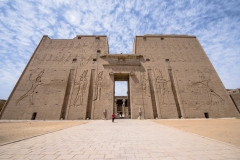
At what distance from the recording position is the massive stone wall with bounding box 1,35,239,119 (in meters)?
15.1

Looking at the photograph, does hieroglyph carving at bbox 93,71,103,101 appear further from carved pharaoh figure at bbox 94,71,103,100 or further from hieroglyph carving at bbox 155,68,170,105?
hieroglyph carving at bbox 155,68,170,105

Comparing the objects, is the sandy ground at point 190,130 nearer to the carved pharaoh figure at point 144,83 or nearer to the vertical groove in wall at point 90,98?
the vertical groove in wall at point 90,98

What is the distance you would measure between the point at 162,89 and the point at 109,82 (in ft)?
25.6

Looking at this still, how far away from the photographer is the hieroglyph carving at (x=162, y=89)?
1590 cm

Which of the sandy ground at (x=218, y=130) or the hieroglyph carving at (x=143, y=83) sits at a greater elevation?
the hieroglyph carving at (x=143, y=83)

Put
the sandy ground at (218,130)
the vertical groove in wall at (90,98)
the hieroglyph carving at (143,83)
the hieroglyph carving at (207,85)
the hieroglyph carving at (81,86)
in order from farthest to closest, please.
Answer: the hieroglyph carving at (143,83) → the hieroglyph carving at (207,85) → the hieroglyph carving at (81,86) → the vertical groove in wall at (90,98) → the sandy ground at (218,130)

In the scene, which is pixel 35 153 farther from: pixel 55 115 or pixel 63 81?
pixel 63 81

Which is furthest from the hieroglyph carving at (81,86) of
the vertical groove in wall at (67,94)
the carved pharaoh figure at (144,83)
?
the carved pharaoh figure at (144,83)

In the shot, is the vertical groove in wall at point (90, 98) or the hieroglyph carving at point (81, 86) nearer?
the vertical groove in wall at point (90, 98)

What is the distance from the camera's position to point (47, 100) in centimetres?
1541

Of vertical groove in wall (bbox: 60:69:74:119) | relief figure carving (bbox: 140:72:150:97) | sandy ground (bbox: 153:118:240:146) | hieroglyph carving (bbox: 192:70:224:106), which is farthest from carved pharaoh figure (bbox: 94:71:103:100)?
hieroglyph carving (bbox: 192:70:224:106)

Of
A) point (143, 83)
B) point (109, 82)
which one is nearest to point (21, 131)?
point (109, 82)

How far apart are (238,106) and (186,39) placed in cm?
1379

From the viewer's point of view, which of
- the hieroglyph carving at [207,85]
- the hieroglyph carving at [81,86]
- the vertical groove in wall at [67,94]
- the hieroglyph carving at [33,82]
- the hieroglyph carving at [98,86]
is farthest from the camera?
the hieroglyph carving at [207,85]
